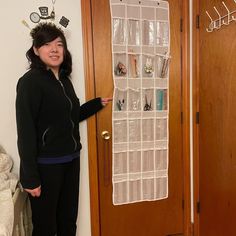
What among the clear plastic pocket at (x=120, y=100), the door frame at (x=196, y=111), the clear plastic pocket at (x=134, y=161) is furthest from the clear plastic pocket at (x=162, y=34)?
the clear plastic pocket at (x=134, y=161)

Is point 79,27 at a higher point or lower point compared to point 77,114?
higher

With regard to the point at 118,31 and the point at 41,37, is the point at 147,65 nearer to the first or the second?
the point at 118,31

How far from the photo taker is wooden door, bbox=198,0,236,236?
1742 mm

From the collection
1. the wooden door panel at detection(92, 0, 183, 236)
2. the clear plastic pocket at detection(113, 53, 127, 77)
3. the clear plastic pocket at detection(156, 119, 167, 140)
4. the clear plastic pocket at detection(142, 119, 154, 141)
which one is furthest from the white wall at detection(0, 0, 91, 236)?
the clear plastic pocket at detection(156, 119, 167, 140)

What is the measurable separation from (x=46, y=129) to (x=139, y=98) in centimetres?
81

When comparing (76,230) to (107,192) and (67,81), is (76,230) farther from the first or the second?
(67,81)

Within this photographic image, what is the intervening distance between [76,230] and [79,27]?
1.49m

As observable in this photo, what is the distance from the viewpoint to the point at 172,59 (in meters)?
2.14

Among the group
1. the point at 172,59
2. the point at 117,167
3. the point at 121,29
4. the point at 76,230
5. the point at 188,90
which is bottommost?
the point at 76,230

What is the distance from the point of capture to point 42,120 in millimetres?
1558

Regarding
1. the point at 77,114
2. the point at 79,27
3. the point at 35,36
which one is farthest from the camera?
the point at 79,27

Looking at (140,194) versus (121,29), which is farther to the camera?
(140,194)

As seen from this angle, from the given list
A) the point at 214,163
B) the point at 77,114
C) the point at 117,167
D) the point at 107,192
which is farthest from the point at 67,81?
the point at 214,163

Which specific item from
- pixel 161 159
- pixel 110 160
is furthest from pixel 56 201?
pixel 161 159
